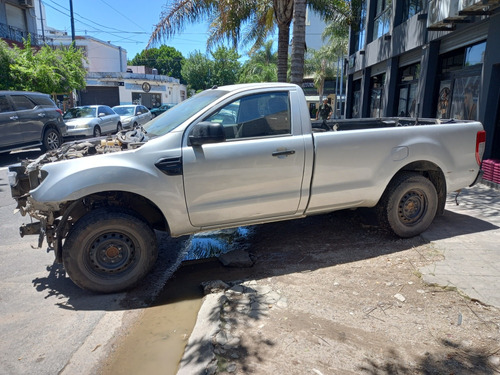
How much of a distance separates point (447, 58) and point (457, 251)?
8537mm

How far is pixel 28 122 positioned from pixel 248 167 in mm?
10449

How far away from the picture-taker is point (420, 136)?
471 cm

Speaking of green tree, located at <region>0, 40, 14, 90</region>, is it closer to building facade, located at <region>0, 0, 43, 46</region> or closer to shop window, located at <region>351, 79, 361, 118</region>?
building facade, located at <region>0, 0, 43, 46</region>

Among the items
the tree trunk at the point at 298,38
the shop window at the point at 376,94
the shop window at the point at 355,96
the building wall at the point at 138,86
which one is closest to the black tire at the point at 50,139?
the tree trunk at the point at 298,38

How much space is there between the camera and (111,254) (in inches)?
149

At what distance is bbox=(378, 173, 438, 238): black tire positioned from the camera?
478 centimetres

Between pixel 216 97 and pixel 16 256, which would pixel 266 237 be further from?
pixel 16 256

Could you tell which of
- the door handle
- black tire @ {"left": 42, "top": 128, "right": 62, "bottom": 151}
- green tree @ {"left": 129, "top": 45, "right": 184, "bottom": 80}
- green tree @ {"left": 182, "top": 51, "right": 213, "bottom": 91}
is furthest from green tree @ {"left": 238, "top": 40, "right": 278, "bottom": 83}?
the door handle

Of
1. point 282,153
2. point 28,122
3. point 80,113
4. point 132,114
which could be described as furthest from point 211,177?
point 132,114

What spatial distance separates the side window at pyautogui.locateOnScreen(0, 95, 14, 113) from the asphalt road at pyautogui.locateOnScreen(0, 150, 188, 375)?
789cm

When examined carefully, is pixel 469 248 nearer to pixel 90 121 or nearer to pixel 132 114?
pixel 90 121

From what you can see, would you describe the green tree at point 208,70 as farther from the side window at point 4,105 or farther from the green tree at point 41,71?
the side window at point 4,105

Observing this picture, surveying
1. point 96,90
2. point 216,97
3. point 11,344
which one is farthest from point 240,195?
point 96,90

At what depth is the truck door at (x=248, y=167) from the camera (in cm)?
387
